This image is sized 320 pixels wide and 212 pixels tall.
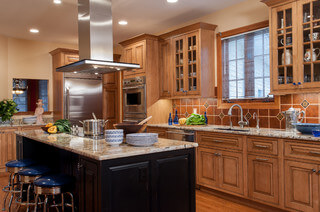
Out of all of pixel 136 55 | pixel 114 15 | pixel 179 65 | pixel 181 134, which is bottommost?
pixel 181 134

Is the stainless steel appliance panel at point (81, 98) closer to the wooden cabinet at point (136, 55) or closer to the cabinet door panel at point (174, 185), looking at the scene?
the wooden cabinet at point (136, 55)

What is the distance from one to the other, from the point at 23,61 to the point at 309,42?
5631 millimetres

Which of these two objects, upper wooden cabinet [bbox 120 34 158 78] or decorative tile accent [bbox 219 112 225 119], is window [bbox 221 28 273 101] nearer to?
decorative tile accent [bbox 219 112 225 119]

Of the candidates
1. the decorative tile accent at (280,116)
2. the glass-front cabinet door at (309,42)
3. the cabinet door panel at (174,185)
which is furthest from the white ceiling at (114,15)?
the cabinet door panel at (174,185)

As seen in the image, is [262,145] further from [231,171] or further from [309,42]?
[309,42]

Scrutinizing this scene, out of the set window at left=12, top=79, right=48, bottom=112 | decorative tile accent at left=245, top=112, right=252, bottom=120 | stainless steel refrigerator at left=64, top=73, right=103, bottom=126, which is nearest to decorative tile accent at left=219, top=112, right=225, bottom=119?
decorative tile accent at left=245, top=112, right=252, bottom=120

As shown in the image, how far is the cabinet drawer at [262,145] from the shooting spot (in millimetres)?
3084

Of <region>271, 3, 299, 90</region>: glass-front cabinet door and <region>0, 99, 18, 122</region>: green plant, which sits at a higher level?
<region>271, 3, 299, 90</region>: glass-front cabinet door

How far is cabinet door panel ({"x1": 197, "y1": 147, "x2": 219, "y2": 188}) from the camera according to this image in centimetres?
378

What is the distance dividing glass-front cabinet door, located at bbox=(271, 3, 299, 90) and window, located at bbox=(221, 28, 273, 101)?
0.52 meters

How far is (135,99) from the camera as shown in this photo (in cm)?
537

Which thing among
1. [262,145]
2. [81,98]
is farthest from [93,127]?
[81,98]

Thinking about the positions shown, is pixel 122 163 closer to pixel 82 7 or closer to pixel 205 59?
pixel 82 7

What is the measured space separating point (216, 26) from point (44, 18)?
2962 millimetres
